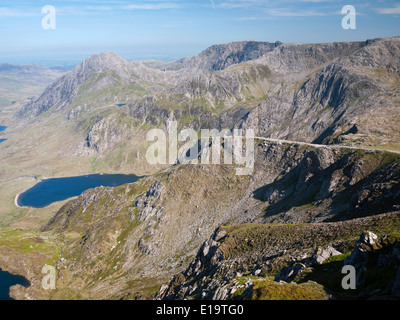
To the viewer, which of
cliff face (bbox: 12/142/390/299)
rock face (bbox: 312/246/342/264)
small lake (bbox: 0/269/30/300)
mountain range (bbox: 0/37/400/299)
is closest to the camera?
mountain range (bbox: 0/37/400/299)

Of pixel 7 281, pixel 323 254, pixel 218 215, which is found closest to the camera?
pixel 323 254

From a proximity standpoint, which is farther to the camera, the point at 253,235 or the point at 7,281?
the point at 7,281

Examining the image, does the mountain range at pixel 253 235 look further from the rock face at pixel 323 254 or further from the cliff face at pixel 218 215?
the cliff face at pixel 218 215

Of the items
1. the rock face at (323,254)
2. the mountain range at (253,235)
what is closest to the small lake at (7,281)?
the mountain range at (253,235)

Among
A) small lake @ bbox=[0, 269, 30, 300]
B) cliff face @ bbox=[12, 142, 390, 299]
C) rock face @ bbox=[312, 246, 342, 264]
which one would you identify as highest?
rock face @ bbox=[312, 246, 342, 264]

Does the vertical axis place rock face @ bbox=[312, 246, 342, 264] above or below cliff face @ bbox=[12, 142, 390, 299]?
above

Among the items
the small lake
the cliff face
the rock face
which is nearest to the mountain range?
the rock face

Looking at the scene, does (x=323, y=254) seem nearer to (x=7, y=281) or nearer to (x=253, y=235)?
(x=253, y=235)

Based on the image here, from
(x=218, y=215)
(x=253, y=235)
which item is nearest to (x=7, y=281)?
(x=218, y=215)

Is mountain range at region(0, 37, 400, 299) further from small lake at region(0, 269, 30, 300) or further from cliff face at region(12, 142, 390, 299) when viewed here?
small lake at region(0, 269, 30, 300)
